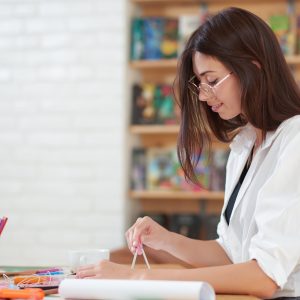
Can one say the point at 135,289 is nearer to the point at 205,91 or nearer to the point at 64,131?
the point at 205,91

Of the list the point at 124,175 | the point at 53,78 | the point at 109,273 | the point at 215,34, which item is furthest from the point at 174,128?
the point at 109,273

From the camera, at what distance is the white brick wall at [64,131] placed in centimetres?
398

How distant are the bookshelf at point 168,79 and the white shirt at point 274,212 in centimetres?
219

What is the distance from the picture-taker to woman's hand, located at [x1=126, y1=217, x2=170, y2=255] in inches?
74.3

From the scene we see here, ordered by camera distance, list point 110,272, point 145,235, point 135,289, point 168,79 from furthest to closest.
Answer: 1. point 168,79
2. point 145,235
3. point 110,272
4. point 135,289

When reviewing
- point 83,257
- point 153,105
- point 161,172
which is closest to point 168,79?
point 153,105

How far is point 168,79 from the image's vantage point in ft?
14.2

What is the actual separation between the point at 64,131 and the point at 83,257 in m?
2.22

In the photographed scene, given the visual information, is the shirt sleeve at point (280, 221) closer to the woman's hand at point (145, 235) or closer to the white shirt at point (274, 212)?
the white shirt at point (274, 212)

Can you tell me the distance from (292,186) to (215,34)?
439mm

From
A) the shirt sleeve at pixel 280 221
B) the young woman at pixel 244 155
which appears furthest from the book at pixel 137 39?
the shirt sleeve at pixel 280 221

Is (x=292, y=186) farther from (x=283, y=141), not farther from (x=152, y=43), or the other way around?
(x=152, y=43)

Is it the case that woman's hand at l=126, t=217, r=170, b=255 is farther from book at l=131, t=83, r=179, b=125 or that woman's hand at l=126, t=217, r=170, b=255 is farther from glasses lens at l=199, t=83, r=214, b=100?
book at l=131, t=83, r=179, b=125

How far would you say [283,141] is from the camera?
1729 millimetres
